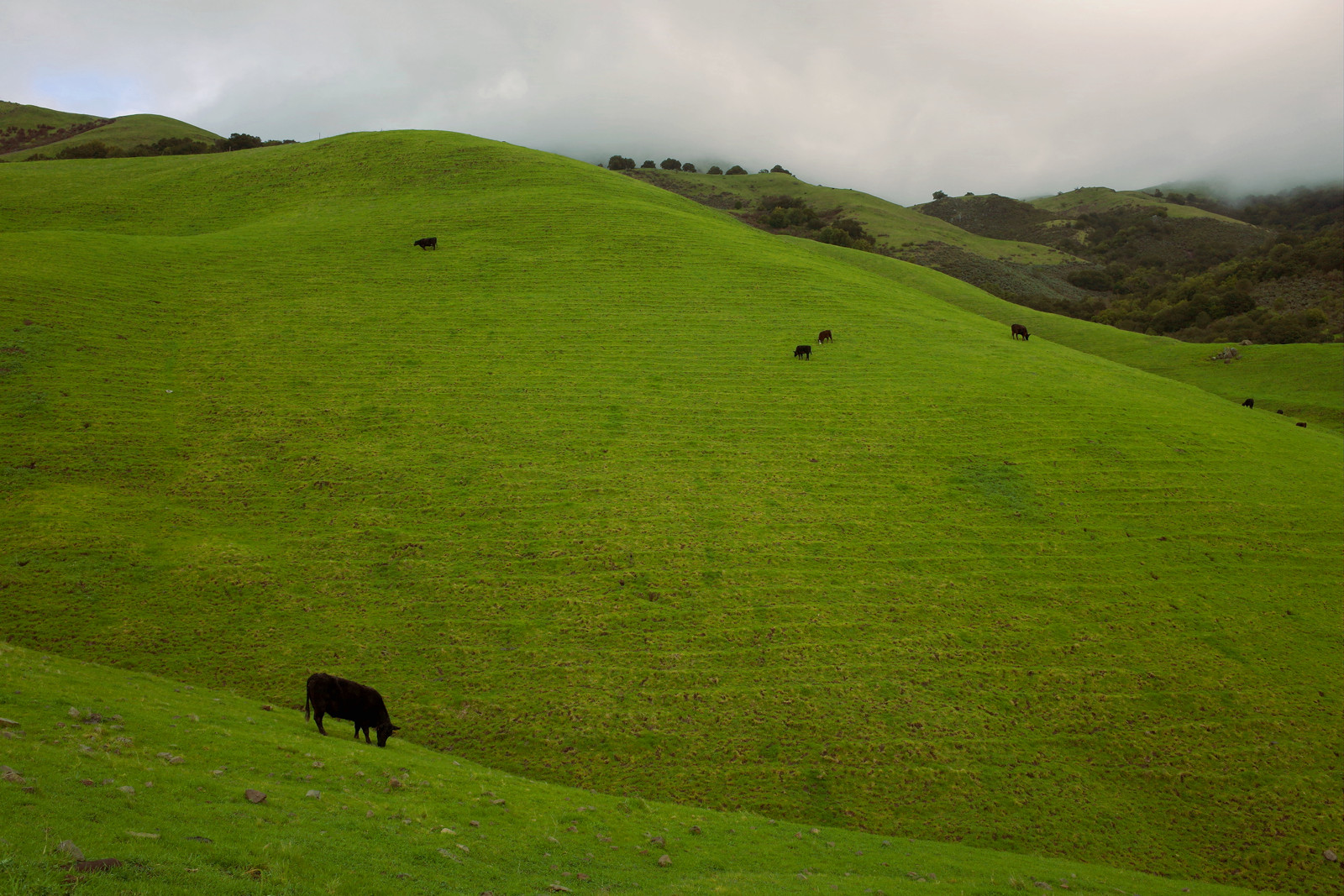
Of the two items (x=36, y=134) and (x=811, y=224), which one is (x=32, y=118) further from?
(x=811, y=224)

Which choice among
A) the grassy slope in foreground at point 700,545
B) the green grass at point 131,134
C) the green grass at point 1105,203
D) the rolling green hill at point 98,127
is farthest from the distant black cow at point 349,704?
the green grass at point 1105,203

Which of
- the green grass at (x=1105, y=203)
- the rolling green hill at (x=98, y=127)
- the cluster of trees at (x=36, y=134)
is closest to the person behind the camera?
the rolling green hill at (x=98, y=127)

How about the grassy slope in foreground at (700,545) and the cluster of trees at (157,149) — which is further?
the cluster of trees at (157,149)

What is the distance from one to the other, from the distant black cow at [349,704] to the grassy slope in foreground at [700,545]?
139 cm

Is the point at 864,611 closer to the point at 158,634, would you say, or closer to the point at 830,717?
the point at 830,717

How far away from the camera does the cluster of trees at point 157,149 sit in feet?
219

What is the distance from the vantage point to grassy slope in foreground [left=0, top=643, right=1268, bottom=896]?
5320mm

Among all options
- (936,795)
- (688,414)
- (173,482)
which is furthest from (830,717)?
(173,482)

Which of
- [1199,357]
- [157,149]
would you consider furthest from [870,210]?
[157,149]

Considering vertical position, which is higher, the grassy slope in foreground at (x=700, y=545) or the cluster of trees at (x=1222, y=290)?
the cluster of trees at (x=1222, y=290)

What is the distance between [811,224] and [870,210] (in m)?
26.0

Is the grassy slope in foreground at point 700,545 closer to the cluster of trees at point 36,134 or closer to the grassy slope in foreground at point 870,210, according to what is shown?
the grassy slope in foreground at point 870,210

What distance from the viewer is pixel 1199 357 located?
50.7m

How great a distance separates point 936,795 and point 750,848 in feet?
15.7
